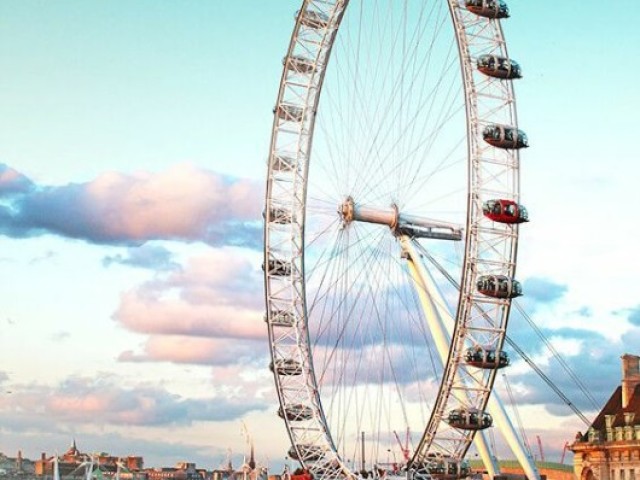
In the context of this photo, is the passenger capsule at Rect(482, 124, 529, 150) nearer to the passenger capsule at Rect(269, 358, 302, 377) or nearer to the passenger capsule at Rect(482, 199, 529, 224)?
the passenger capsule at Rect(482, 199, 529, 224)

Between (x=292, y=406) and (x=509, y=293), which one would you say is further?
(x=292, y=406)

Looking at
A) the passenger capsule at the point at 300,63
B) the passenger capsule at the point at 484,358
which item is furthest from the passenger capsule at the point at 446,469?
the passenger capsule at the point at 300,63

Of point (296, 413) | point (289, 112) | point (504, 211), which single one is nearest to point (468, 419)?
Answer: point (504, 211)

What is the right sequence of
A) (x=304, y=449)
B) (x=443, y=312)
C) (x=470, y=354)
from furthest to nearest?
(x=304, y=449), (x=443, y=312), (x=470, y=354)

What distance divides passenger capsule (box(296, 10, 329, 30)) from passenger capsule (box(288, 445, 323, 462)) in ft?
102

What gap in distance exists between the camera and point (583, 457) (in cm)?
10612

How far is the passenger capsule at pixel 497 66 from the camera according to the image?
72.2m

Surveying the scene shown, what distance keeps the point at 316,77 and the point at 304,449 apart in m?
27.9

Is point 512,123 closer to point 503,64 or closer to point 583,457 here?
point 503,64

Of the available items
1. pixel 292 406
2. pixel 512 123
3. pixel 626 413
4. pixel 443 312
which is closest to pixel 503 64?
pixel 512 123

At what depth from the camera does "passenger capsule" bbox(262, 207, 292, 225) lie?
91188 millimetres

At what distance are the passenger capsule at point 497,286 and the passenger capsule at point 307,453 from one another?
2515 centimetres

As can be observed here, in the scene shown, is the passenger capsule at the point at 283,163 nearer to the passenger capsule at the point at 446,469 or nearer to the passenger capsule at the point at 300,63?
the passenger capsule at the point at 300,63

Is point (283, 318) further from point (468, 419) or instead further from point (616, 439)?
point (616, 439)
